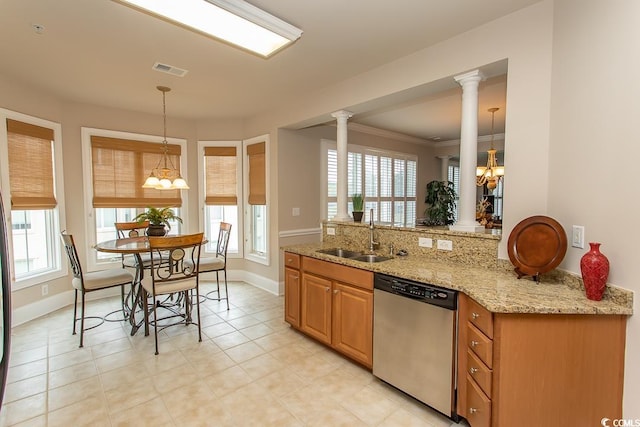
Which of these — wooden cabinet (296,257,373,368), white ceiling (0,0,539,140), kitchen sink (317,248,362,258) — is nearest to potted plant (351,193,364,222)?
kitchen sink (317,248,362,258)

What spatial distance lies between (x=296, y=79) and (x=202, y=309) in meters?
3.03

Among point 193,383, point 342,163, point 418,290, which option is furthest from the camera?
point 342,163

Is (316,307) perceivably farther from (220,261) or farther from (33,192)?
(33,192)

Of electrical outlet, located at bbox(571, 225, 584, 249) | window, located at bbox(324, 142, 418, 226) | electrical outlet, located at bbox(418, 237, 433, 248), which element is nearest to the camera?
electrical outlet, located at bbox(571, 225, 584, 249)

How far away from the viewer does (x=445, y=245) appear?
2555 millimetres

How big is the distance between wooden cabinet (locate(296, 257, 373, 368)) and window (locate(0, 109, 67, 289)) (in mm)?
3295

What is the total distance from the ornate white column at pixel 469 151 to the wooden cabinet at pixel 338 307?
926mm

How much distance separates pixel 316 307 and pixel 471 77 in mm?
2368

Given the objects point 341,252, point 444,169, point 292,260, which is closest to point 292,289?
point 292,260

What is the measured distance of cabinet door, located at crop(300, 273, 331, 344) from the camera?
9.12ft

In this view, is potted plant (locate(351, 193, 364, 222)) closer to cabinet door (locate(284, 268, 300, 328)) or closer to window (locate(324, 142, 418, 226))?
cabinet door (locate(284, 268, 300, 328))

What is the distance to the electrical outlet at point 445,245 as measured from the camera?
2.53 meters

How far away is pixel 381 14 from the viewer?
7.23ft

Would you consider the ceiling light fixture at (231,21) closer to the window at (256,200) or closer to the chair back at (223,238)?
the window at (256,200)
